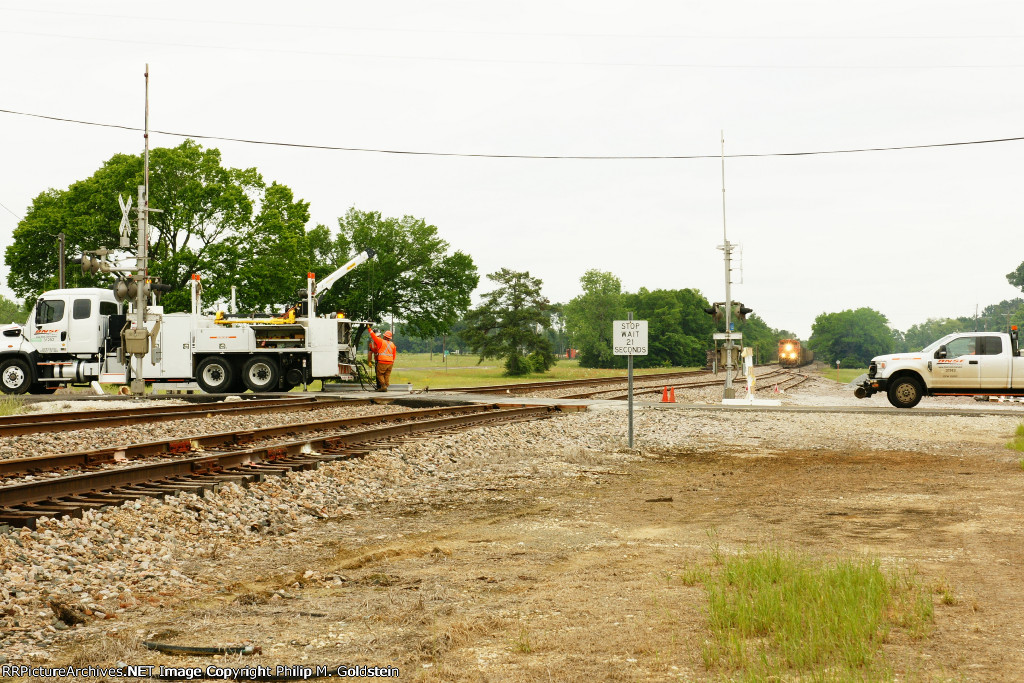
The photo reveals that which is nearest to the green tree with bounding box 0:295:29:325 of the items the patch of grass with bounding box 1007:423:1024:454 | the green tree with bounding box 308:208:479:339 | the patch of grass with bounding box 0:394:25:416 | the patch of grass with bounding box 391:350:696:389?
the patch of grass with bounding box 391:350:696:389

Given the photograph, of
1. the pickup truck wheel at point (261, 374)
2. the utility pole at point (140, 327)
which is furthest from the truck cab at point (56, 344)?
the pickup truck wheel at point (261, 374)

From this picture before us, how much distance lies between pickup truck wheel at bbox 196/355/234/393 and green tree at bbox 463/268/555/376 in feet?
120

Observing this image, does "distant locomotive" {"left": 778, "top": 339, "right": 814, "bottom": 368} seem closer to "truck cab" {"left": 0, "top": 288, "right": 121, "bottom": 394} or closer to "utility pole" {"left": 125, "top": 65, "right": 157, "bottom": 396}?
"utility pole" {"left": 125, "top": 65, "right": 157, "bottom": 396}

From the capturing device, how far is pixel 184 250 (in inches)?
1779

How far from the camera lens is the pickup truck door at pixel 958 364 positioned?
76.2 feet

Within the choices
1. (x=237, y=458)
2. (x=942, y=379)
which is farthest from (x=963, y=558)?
(x=942, y=379)

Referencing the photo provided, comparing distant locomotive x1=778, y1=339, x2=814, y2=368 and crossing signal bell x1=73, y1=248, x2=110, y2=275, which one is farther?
distant locomotive x1=778, y1=339, x2=814, y2=368

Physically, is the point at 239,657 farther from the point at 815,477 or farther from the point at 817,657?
the point at 815,477

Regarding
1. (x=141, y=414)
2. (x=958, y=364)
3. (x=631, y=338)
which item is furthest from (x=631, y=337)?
(x=958, y=364)

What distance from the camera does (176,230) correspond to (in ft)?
152

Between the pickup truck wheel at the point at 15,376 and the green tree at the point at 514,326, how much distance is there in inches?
1516

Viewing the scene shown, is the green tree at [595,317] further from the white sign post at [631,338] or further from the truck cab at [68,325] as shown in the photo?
the white sign post at [631,338]

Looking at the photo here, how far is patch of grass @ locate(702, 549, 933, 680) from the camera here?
410cm

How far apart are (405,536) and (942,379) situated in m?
20.2
